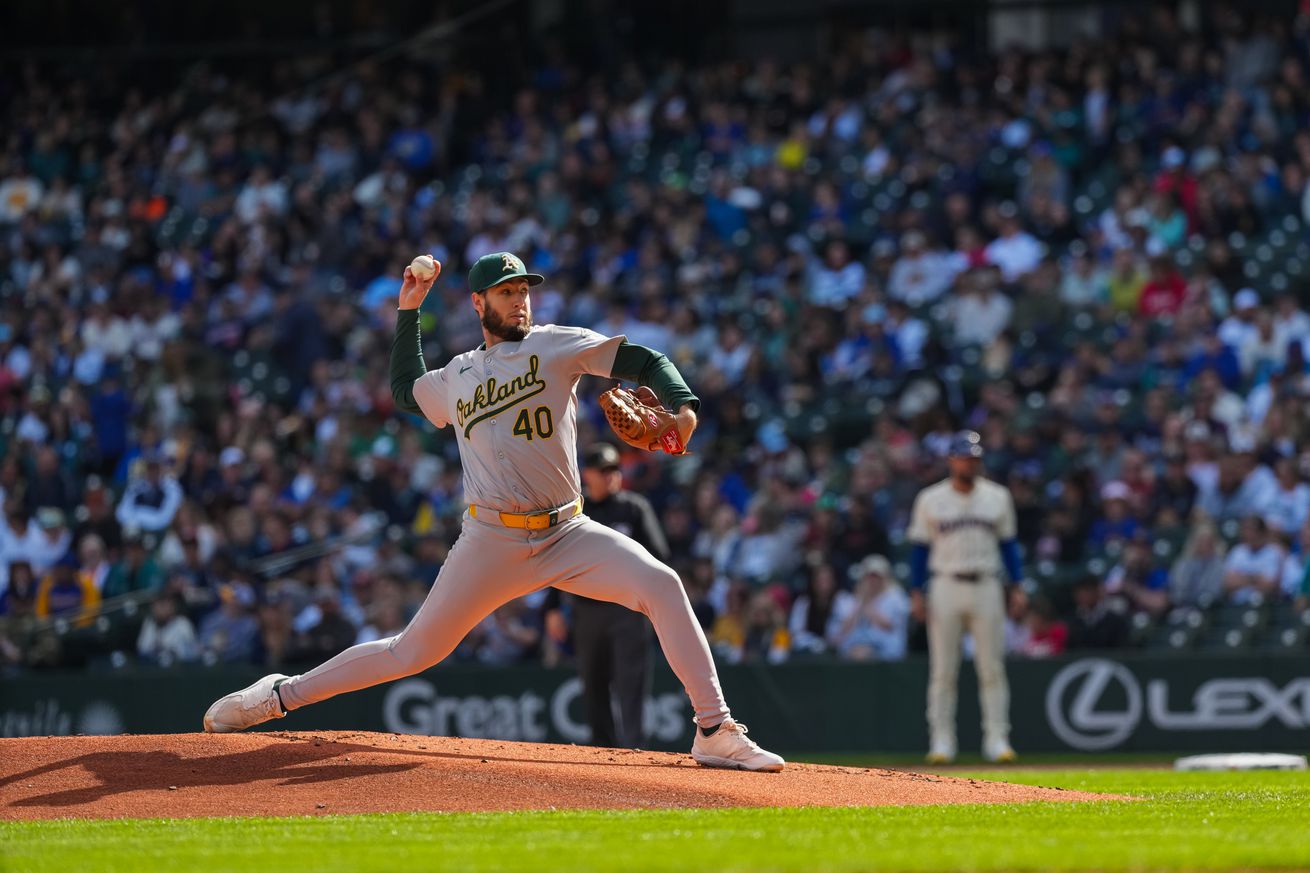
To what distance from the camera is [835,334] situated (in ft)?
60.9

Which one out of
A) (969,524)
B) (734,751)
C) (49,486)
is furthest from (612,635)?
(49,486)

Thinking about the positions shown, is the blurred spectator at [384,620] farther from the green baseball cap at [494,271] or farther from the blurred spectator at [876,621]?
the green baseball cap at [494,271]

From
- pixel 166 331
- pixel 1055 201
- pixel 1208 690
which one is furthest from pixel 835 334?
pixel 166 331

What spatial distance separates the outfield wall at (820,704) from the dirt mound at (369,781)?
230 inches

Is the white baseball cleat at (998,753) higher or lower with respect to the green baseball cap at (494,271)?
lower

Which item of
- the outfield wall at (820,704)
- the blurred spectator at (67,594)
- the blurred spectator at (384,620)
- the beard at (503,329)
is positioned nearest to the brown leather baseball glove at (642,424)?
the beard at (503,329)

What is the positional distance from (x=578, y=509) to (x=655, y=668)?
7.35 meters

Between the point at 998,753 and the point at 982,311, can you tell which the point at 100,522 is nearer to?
the point at 982,311

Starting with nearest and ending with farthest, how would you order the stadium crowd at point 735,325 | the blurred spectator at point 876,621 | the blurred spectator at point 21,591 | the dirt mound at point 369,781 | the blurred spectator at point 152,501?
the dirt mound at point 369,781, the blurred spectator at point 876,621, the stadium crowd at point 735,325, the blurred spectator at point 21,591, the blurred spectator at point 152,501

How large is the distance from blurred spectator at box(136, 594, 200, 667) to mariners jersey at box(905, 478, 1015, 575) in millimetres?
7097

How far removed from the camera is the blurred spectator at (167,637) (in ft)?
55.5

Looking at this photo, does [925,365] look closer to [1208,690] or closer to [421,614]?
[1208,690]

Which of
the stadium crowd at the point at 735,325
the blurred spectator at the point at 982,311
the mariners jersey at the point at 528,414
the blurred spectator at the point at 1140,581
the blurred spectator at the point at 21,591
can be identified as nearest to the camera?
Result: the mariners jersey at the point at 528,414

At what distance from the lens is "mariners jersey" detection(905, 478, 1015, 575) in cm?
1314
